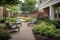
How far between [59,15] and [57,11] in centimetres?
97

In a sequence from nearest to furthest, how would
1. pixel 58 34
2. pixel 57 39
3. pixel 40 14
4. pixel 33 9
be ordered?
pixel 57 39 < pixel 58 34 < pixel 40 14 < pixel 33 9

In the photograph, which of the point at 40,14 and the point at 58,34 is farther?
the point at 40,14

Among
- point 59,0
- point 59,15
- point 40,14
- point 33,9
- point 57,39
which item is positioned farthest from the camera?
point 33,9

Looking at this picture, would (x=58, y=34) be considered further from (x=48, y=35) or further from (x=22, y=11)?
(x=22, y=11)

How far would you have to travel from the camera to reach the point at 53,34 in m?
11.0

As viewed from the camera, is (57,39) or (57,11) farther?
(57,11)

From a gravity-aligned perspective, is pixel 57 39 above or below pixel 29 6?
below

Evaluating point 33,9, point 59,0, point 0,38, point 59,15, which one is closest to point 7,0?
point 0,38

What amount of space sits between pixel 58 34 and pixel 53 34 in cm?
37

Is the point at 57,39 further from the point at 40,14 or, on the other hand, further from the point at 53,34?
the point at 40,14

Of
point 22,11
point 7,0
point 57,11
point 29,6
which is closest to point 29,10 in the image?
point 29,6

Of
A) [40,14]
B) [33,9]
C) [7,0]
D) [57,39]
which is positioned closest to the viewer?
[57,39]

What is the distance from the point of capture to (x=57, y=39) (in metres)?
10.4

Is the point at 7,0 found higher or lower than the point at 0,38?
higher
